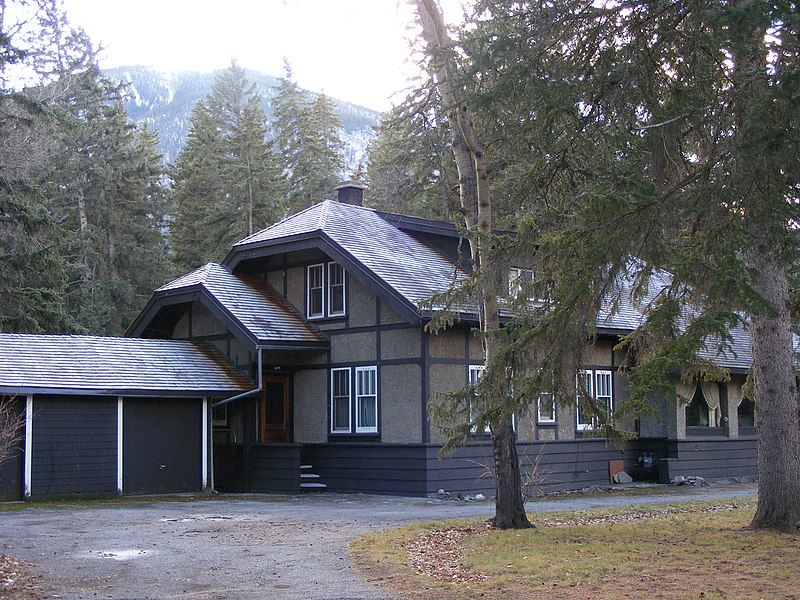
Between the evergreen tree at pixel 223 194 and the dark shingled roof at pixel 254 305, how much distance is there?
18.1m

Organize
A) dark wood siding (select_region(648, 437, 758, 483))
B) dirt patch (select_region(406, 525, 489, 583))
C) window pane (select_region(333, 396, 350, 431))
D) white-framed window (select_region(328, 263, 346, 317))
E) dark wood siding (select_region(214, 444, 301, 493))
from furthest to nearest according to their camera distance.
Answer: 1. dark wood siding (select_region(648, 437, 758, 483))
2. white-framed window (select_region(328, 263, 346, 317))
3. window pane (select_region(333, 396, 350, 431))
4. dark wood siding (select_region(214, 444, 301, 493))
5. dirt patch (select_region(406, 525, 489, 583))

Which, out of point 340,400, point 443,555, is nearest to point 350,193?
point 340,400

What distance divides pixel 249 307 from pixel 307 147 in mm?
27655

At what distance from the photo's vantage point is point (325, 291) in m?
23.6

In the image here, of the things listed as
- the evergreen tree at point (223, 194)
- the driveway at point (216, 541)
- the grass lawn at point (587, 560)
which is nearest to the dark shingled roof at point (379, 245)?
the driveway at point (216, 541)

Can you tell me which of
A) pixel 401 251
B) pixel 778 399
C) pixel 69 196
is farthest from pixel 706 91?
pixel 69 196

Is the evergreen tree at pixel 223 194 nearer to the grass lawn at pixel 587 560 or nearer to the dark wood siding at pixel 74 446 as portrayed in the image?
the dark wood siding at pixel 74 446

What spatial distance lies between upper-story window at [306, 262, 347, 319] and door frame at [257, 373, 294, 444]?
1.77m

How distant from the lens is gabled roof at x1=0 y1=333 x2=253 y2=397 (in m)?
19.9

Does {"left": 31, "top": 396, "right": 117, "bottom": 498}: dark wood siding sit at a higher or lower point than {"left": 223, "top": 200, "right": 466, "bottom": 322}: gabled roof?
lower

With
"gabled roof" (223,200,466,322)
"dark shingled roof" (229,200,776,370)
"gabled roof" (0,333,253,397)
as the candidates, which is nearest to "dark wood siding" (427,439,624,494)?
"dark shingled roof" (229,200,776,370)

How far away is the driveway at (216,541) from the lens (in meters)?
9.72

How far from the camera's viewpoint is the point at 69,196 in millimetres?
40906

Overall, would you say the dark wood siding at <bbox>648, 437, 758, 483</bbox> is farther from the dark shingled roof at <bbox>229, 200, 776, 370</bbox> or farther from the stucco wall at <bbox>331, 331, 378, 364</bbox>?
the stucco wall at <bbox>331, 331, 378, 364</bbox>
